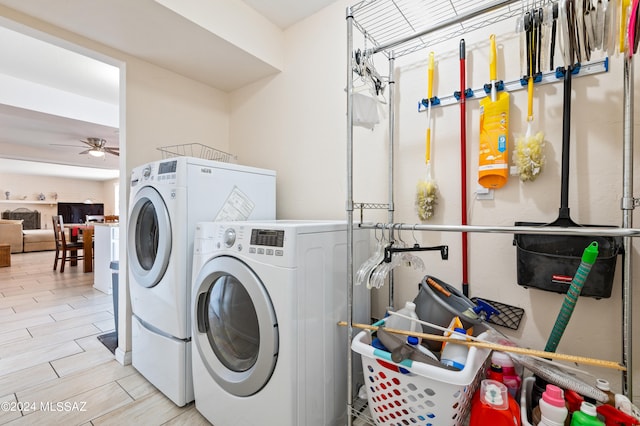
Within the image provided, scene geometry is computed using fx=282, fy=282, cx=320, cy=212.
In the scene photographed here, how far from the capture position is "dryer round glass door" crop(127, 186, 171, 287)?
1.49 meters

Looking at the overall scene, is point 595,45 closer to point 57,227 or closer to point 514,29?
point 514,29

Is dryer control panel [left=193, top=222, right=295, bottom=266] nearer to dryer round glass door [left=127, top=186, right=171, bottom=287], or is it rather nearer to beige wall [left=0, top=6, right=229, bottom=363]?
Answer: dryer round glass door [left=127, top=186, right=171, bottom=287]

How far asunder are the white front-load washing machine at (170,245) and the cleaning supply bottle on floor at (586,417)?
1.54 metres

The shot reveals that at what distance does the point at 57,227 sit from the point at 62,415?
4593 millimetres

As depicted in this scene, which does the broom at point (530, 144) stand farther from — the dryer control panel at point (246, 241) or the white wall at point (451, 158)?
the dryer control panel at point (246, 241)

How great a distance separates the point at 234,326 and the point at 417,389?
2.58ft

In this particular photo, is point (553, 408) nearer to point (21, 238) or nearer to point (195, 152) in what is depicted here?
point (195, 152)

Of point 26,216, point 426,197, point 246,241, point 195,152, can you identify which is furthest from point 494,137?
point 26,216

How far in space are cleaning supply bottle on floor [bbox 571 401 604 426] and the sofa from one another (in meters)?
9.65

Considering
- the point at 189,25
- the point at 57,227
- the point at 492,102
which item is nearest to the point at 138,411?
the point at 189,25

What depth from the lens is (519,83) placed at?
4.08 ft

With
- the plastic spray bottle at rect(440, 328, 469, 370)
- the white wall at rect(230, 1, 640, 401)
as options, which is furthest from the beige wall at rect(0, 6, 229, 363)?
the plastic spray bottle at rect(440, 328, 469, 370)

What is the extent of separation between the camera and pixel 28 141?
4.89m

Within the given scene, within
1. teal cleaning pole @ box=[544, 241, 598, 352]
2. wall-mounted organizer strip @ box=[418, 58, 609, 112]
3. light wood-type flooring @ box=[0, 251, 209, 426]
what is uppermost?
wall-mounted organizer strip @ box=[418, 58, 609, 112]
